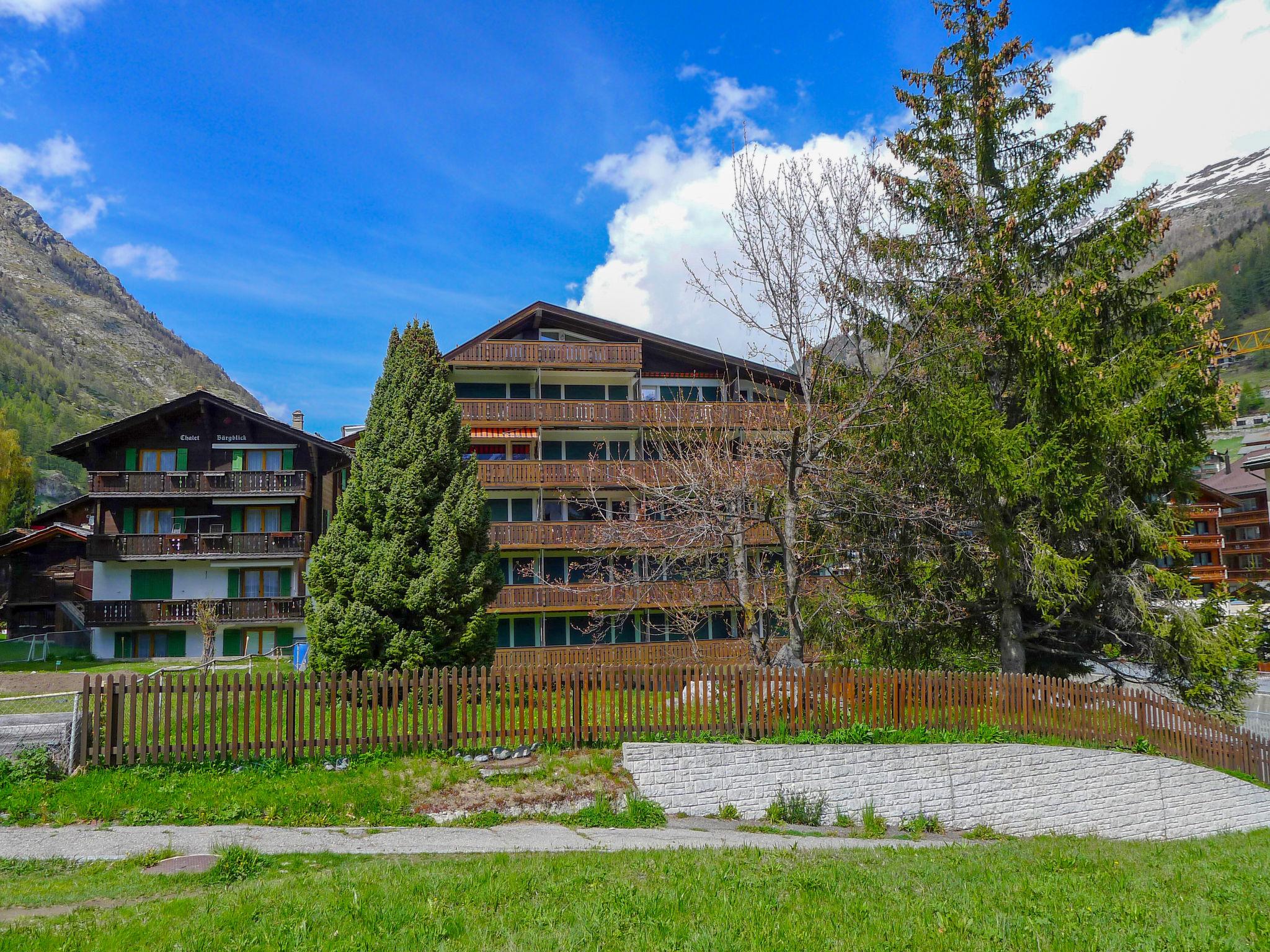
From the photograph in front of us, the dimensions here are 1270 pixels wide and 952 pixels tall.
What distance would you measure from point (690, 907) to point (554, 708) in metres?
6.97

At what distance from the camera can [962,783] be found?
13.8 meters

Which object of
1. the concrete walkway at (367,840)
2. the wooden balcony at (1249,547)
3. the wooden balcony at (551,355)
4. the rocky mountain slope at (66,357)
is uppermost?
→ the rocky mountain slope at (66,357)

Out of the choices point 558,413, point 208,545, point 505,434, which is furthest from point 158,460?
point 558,413

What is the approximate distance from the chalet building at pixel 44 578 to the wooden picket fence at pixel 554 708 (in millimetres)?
26279

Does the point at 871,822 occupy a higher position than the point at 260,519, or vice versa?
the point at 260,519

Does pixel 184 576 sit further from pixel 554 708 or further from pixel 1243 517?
pixel 1243 517

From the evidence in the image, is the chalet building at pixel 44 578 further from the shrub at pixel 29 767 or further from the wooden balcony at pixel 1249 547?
the wooden balcony at pixel 1249 547

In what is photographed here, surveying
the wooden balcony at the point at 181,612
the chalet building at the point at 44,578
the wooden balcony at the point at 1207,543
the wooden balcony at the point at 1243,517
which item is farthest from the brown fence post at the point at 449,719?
the wooden balcony at the point at 1243,517

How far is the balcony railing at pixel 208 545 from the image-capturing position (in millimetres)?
30734

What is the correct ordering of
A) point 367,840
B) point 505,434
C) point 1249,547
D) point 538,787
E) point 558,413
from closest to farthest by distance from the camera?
1. point 367,840
2. point 538,787
3. point 558,413
4. point 505,434
5. point 1249,547

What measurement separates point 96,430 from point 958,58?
31.2m

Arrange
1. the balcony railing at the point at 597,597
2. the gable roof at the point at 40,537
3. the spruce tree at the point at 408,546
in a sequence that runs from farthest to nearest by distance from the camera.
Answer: the gable roof at the point at 40,537
the balcony railing at the point at 597,597
the spruce tree at the point at 408,546

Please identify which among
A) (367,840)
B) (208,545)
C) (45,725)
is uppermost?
(208,545)

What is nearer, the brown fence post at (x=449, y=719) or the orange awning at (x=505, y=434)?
the brown fence post at (x=449, y=719)
